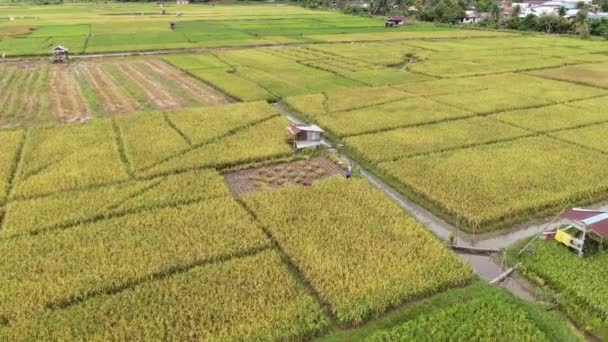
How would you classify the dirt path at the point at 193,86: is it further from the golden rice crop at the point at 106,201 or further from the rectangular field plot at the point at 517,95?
the rectangular field plot at the point at 517,95

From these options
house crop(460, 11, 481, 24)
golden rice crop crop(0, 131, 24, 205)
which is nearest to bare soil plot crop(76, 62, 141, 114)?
golden rice crop crop(0, 131, 24, 205)

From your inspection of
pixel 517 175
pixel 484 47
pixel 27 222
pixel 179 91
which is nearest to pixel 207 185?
pixel 27 222

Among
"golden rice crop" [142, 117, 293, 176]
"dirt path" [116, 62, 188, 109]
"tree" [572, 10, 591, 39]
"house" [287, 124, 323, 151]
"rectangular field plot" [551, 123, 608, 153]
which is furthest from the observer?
"tree" [572, 10, 591, 39]

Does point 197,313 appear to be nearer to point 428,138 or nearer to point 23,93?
point 428,138

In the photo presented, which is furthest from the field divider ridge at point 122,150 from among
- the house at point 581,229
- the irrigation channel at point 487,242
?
the house at point 581,229

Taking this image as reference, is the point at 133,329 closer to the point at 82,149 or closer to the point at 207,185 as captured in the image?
the point at 207,185

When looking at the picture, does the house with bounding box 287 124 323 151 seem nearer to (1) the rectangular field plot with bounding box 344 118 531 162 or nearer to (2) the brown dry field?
(1) the rectangular field plot with bounding box 344 118 531 162

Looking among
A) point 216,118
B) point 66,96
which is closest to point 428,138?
point 216,118
